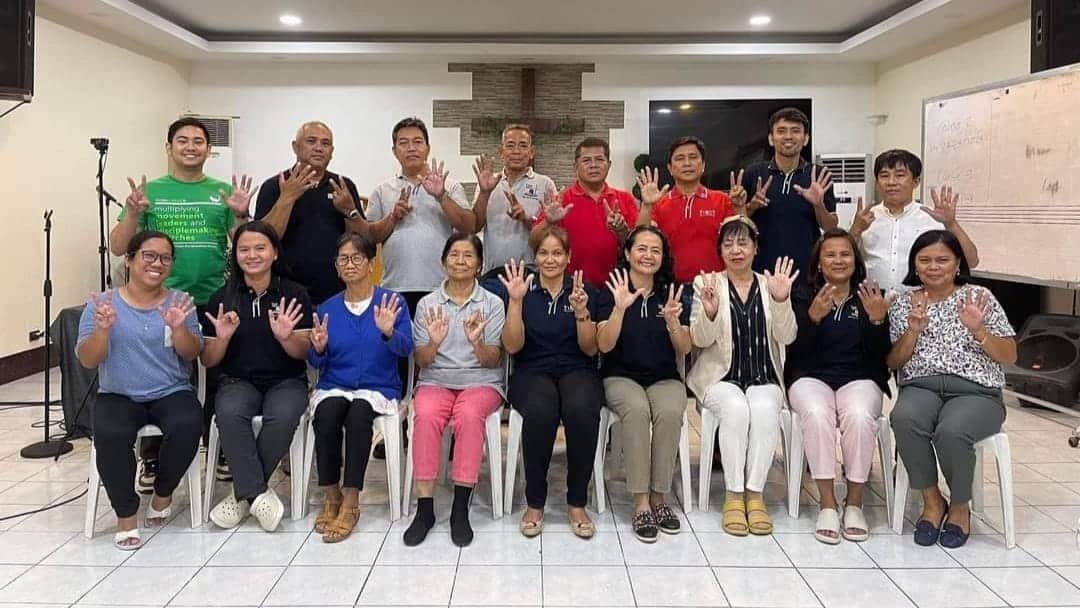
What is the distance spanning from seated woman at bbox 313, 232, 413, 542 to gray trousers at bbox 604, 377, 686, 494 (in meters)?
0.86

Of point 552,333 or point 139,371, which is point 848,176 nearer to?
point 552,333

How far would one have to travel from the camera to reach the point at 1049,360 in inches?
175

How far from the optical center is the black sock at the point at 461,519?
2535 millimetres

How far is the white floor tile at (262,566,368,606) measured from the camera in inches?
84.4

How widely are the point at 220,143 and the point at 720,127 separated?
4.74 m

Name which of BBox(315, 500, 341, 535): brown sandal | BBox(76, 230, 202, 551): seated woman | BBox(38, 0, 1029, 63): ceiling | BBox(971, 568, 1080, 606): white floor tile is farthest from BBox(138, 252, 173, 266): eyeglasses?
BBox(38, 0, 1029, 63): ceiling

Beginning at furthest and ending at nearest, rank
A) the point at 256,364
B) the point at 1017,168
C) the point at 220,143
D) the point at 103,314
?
the point at 220,143 → the point at 1017,168 → the point at 256,364 → the point at 103,314

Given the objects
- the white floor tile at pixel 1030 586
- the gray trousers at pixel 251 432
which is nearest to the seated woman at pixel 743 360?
the white floor tile at pixel 1030 586

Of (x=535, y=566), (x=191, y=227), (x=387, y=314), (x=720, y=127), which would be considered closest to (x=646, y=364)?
(x=535, y=566)

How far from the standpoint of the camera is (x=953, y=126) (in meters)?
4.79

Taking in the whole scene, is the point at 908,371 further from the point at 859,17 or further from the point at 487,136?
the point at 487,136

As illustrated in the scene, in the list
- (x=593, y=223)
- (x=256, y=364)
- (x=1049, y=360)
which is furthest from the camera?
(x=1049, y=360)

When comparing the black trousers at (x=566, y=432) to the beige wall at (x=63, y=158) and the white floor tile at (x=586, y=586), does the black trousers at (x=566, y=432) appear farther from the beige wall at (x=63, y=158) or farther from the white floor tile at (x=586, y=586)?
the beige wall at (x=63, y=158)

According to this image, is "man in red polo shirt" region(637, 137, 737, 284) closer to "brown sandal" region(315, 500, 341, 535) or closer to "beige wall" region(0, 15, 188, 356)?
"brown sandal" region(315, 500, 341, 535)
